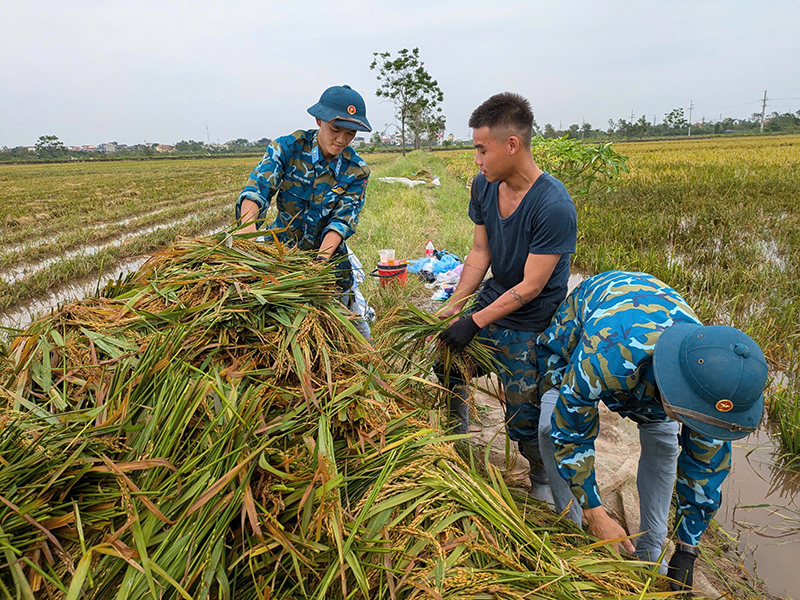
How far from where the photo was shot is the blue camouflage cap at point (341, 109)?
2203 mm

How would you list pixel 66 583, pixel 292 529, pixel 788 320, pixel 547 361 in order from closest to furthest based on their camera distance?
pixel 66 583 < pixel 292 529 < pixel 547 361 < pixel 788 320

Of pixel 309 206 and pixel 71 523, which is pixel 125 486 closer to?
pixel 71 523

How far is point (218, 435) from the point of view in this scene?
44.4 inches

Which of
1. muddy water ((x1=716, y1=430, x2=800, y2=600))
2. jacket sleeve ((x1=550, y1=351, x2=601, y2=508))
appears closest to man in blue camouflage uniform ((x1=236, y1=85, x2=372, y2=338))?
jacket sleeve ((x1=550, y1=351, x2=601, y2=508))

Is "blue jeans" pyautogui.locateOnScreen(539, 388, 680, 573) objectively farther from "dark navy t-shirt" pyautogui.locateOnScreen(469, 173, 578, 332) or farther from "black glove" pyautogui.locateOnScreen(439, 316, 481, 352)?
"black glove" pyautogui.locateOnScreen(439, 316, 481, 352)

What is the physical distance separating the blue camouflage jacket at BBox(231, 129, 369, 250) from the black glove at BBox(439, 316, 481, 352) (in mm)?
848

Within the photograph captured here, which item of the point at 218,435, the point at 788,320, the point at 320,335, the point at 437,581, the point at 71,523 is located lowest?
the point at 788,320

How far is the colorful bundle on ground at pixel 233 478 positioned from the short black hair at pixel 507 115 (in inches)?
43.1

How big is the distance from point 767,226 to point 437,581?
303 inches

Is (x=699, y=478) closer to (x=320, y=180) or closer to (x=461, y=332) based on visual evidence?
(x=461, y=332)

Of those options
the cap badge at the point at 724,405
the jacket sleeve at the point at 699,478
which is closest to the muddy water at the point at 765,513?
the jacket sleeve at the point at 699,478

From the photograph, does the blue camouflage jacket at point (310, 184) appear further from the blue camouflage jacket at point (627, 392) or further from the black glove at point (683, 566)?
the black glove at point (683, 566)

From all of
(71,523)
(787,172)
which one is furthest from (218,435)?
(787,172)

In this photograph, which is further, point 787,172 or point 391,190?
point 391,190
